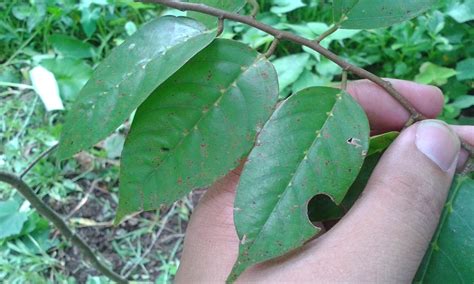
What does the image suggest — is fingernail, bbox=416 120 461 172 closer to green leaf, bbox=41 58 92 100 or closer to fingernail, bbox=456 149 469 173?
fingernail, bbox=456 149 469 173

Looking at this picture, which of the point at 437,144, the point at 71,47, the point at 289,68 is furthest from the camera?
the point at 71,47

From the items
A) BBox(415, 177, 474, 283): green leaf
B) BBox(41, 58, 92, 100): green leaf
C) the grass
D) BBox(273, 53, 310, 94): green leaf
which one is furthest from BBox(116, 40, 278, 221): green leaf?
BBox(41, 58, 92, 100): green leaf

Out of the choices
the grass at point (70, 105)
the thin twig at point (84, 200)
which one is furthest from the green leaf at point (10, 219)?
the thin twig at point (84, 200)

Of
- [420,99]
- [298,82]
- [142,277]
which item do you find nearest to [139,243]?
[142,277]

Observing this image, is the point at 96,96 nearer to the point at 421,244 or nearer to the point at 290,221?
the point at 290,221

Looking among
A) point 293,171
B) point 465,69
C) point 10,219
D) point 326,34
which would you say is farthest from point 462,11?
point 10,219

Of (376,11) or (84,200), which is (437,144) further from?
(84,200)

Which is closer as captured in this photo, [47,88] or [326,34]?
[326,34]
